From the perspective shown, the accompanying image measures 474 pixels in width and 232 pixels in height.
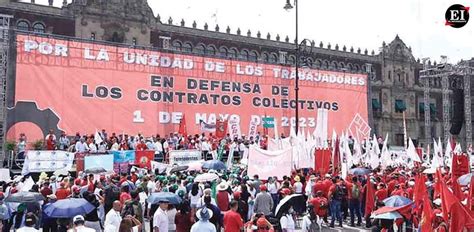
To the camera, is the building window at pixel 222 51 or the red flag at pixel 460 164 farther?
the building window at pixel 222 51

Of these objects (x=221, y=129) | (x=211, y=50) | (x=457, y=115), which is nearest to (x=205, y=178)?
(x=221, y=129)

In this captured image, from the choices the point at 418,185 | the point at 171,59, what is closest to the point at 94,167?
the point at 418,185

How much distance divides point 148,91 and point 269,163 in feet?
51.3

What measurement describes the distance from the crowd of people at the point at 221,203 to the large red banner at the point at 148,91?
37.9ft

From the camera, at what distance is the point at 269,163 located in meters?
14.6

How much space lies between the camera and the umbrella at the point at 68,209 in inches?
329

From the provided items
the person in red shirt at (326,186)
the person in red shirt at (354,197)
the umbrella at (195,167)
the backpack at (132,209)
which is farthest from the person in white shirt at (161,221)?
the umbrella at (195,167)

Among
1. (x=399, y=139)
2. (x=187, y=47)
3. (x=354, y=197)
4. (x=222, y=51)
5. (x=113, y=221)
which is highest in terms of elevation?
(x=222, y=51)

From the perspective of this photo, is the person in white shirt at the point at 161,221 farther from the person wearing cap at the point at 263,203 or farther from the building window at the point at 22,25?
the building window at the point at 22,25

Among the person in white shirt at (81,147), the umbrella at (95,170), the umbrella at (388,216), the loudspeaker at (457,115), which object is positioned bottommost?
the umbrella at (388,216)

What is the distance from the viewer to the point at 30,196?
1026 cm

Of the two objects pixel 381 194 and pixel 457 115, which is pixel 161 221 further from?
pixel 457 115

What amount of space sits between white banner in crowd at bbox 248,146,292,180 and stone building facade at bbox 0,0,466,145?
16976 mm

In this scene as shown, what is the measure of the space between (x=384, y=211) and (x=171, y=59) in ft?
73.1
